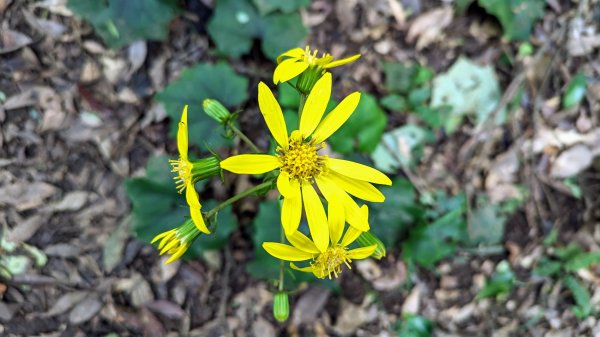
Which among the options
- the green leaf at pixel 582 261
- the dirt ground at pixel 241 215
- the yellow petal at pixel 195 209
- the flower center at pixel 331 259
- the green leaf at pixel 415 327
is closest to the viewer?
the yellow petal at pixel 195 209

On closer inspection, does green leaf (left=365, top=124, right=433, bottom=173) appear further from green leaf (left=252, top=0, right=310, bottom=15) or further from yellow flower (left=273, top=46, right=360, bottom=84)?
yellow flower (left=273, top=46, right=360, bottom=84)

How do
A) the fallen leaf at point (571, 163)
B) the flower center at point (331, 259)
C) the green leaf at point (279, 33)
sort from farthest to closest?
the fallen leaf at point (571, 163) → the green leaf at point (279, 33) → the flower center at point (331, 259)

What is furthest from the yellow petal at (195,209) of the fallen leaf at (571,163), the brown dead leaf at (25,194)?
the fallen leaf at (571,163)

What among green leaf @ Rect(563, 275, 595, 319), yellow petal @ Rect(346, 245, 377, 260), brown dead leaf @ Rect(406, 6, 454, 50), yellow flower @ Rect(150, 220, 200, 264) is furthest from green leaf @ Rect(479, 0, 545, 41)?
yellow flower @ Rect(150, 220, 200, 264)

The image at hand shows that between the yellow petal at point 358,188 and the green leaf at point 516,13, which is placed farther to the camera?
the green leaf at point 516,13

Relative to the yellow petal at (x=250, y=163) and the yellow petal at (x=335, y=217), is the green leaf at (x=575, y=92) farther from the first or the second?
the yellow petal at (x=250, y=163)

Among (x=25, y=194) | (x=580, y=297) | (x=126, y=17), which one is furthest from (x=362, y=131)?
(x=25, y=194)
